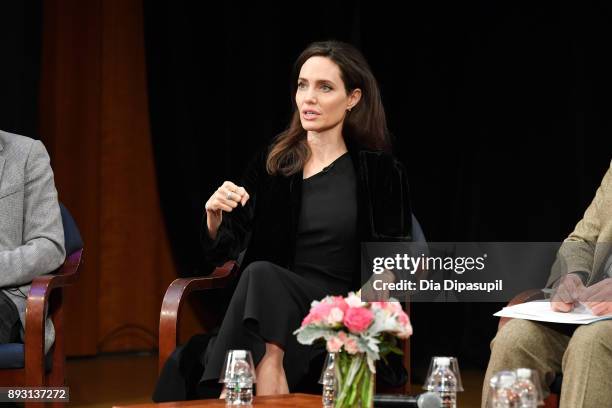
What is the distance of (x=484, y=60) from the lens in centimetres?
519

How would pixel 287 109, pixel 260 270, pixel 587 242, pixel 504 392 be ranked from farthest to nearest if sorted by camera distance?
pixel 287 109 → pixel 587 242 → pixel 260 270 → pixel 504 392

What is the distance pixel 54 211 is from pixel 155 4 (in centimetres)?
180

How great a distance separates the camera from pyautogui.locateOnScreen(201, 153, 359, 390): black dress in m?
2.98

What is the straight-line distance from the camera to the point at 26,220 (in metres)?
3.56

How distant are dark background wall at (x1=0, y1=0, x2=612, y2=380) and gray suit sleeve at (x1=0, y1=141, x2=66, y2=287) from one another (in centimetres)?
152

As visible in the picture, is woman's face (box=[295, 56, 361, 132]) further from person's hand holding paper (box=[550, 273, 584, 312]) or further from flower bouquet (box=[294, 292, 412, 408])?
flower bouquet (box=[294, 292, 412, 408])

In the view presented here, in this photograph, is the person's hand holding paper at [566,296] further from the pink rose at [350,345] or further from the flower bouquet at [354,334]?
the pink rose at [350,345]

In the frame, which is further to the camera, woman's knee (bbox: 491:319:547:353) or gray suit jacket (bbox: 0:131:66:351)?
gray suit jacket (bbox: 0:131:66:351)

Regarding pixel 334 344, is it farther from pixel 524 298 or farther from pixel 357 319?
pixel 524 298

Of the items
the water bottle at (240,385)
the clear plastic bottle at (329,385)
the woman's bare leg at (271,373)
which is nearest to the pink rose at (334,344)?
the clear plastic bottle at (329,385)

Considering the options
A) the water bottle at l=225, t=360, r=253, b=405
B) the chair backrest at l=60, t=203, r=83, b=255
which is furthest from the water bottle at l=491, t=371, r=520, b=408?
the chair backrest at l=60, t=203, r=83, b=255

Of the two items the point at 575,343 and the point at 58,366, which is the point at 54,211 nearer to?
the point at 58,366

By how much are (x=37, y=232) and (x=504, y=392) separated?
190cm

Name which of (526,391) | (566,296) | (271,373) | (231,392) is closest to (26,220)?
(271,373)
